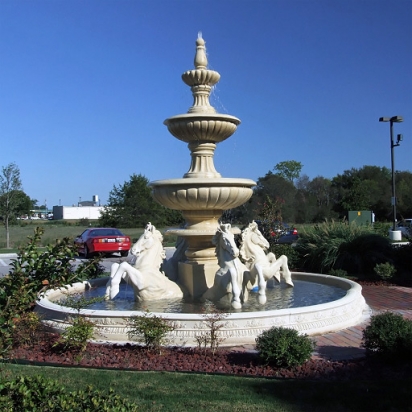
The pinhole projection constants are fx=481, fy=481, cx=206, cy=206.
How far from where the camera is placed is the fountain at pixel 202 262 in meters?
6.79

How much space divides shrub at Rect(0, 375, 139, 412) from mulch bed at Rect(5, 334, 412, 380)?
2.26 metres

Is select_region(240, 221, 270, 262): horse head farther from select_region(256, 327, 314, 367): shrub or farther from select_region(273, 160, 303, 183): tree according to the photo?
select_region(273, 160, 303, 183): tree

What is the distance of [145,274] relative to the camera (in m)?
8.78

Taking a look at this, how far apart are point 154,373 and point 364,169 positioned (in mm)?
66496

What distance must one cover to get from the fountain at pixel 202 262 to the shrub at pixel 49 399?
330 centimetres

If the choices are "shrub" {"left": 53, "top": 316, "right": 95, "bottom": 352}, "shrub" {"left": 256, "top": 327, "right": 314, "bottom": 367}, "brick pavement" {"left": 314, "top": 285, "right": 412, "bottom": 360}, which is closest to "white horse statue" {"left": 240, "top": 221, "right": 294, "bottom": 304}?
"brick pavement" {"left": 314, "top": 285, "right": 412, "bottom": 360}

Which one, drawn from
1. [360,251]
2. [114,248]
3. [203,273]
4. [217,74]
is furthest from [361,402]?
[114,248]

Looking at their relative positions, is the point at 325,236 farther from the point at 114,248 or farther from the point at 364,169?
the point at 364,169

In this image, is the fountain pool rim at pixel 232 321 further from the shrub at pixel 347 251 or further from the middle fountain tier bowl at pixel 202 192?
the shrub at pixel 347 251

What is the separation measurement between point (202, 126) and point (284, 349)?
525 centimetres

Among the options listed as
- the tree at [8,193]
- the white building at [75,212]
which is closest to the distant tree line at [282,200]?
the tree at [8,193]

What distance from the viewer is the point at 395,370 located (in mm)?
5531

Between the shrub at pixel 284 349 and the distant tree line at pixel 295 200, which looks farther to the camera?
the distant tree line at pixel 295 200

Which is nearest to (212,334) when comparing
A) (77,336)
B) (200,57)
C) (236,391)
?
(236,391)
